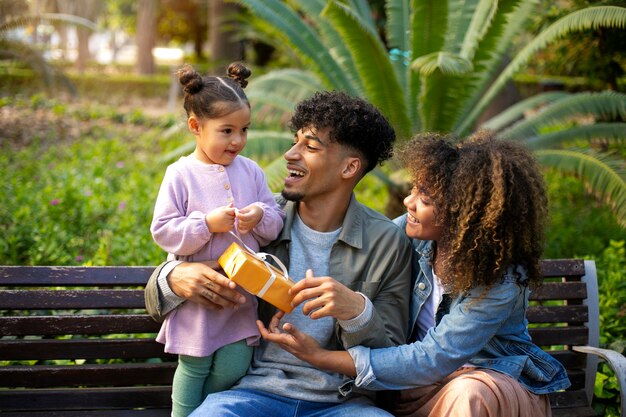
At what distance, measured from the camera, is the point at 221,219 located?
8.89 feet

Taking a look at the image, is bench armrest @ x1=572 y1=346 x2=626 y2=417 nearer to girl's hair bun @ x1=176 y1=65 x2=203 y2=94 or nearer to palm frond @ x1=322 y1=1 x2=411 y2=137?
girl's hair bun @ x1=176 y1=65 x2=203 y2=94

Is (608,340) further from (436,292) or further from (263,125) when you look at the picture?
(263,125)

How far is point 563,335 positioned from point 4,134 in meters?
8.10

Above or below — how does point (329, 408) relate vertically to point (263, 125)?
below

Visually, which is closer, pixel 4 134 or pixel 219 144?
pixel 219 144

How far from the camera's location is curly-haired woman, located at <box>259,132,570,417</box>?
2744 millimetres

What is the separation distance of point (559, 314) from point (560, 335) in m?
0.09

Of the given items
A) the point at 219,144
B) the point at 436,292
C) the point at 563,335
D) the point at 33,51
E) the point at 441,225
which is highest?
the point at 33,51

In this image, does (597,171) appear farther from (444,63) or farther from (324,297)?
(324,297)

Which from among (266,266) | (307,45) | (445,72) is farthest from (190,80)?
(307,45)

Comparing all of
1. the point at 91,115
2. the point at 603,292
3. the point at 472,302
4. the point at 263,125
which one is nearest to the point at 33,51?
the point at 91,115

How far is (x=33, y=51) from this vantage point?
10.9 meters

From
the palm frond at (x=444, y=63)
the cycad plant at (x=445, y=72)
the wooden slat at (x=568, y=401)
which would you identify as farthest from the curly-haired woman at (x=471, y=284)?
the cycad plant at (x=445, y=72)

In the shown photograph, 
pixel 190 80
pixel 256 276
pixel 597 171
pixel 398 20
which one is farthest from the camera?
pixel 398 20
